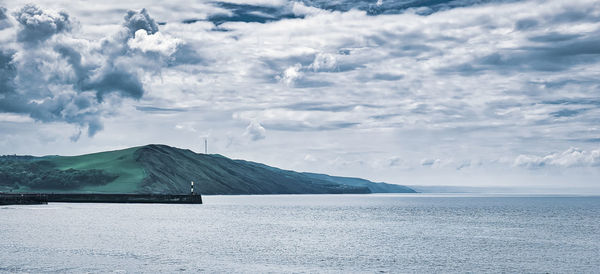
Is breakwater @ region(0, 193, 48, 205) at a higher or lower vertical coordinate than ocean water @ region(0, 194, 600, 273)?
higher

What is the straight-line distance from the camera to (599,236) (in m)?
90.4

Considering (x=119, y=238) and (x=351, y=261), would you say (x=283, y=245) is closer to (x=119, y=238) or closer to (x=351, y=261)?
(x=351, y=261)

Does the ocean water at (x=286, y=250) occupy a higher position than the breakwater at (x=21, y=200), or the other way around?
the breakwater at (x=21, y=200)

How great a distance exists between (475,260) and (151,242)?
3769cm

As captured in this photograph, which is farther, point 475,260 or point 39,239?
point 39,239

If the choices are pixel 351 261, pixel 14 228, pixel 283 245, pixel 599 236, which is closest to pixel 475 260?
pixel 351 261

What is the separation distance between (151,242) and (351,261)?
2792 centimetres

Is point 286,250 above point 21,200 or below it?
below

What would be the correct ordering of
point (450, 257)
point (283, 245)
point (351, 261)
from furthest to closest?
point (283, 245)
point (450, 257)
point (351, 261)

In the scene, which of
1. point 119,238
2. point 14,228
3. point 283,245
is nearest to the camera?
point 283,245

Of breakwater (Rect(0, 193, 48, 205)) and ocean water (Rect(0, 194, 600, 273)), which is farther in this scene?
breakwater (Rect(0, 193, 48, 205))

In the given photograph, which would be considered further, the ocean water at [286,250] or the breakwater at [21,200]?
the breakwater at [21,200]

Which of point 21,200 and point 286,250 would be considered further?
point 21,200

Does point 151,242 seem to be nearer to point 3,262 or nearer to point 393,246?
point 3,262
